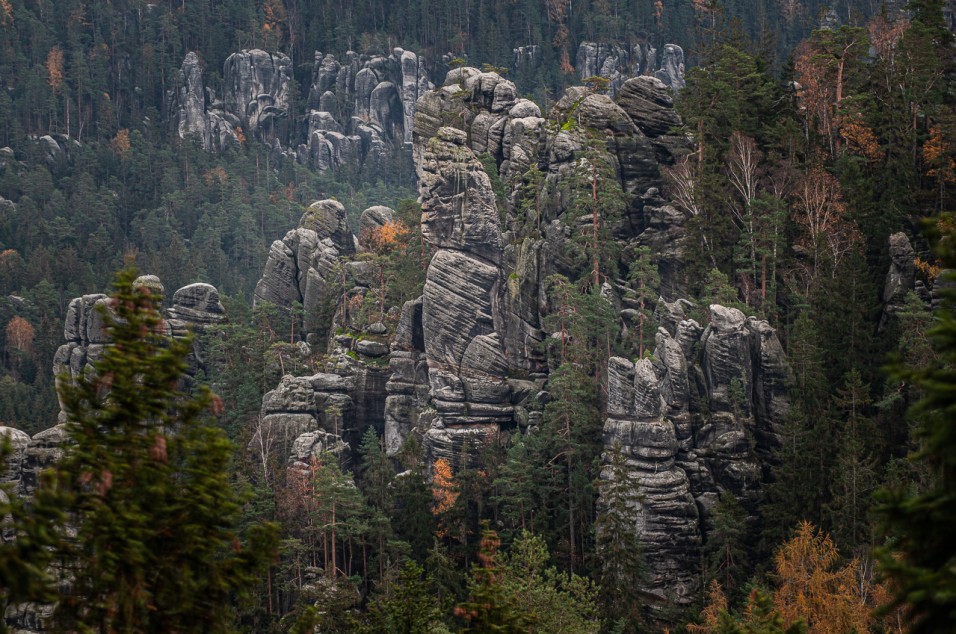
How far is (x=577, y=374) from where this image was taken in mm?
57969

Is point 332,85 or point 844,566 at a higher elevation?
point 332,85

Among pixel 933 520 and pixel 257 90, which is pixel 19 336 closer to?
pixel 257 90

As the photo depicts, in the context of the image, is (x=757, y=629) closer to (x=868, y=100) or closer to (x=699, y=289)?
(x=699, y=289)

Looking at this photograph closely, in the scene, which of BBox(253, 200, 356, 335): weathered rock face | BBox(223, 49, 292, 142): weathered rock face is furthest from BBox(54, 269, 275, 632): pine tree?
BBox(223, 49, 292, 142): weathered rock face

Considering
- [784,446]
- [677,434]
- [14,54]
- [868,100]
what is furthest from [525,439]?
[14,54]

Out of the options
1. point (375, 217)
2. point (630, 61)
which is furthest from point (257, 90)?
point (375, 217)

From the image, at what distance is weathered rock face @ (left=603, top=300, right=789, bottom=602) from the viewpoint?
50.1 m

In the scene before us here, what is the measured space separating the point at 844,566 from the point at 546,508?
1784 centimetres

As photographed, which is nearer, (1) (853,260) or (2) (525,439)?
(1) (853,260)

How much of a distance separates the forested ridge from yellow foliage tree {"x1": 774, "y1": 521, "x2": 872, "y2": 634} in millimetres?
187

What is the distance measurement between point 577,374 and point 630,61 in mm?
105250

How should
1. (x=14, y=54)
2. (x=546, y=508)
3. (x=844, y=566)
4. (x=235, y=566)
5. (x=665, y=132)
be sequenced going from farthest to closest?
(x=14, y=54)
(x=665, y=132)
(x=546, y=508)
(x=844, y=566)
(x=235, y=566)

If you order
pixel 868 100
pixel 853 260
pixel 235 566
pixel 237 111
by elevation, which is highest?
pixel 237 111

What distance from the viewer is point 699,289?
5906 cm
